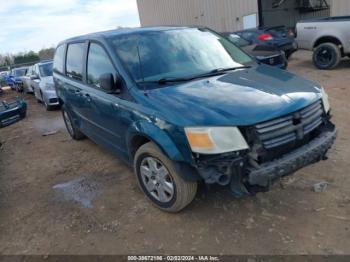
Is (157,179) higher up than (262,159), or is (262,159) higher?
(262,159)

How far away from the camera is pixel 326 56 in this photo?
970 centimetres

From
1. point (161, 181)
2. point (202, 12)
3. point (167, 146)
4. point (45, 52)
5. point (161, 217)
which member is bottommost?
point (161, 217)

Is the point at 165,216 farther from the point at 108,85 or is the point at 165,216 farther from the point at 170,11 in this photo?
the point at 170,11


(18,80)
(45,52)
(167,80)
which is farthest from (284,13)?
(45,52)

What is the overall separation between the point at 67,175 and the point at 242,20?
625 inches

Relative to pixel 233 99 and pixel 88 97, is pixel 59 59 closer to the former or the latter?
pixel 88 97

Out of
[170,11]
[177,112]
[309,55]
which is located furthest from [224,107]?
[170,11]

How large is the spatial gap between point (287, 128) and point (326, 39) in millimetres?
7854

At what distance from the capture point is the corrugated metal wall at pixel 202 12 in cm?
1847

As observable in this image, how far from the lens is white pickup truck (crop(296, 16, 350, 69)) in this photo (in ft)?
30.0

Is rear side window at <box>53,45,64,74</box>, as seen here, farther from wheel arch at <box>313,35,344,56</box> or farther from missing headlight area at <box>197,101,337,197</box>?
wheel arch at <box>313,35,344,56</box>

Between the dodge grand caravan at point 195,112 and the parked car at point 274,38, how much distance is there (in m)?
7.16

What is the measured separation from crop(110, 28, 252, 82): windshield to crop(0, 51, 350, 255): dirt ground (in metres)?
1.39

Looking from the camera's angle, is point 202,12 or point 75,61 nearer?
point 75,61
